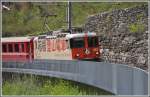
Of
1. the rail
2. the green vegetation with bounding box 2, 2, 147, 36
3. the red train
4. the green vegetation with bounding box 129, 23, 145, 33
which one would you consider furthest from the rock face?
the rail

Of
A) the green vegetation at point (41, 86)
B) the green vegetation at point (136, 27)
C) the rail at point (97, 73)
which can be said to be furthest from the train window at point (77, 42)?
the green vegetation at point (41, 86)

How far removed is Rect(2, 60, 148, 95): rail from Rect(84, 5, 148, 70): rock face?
212 centimetres

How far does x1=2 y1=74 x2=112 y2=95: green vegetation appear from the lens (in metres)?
8.86

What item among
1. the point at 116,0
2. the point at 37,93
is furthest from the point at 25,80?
the point at 116,0

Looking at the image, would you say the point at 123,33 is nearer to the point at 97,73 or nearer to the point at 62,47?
the point at 62,47

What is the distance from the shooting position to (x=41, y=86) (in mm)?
9500

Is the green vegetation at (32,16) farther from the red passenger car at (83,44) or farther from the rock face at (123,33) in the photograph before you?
the red passenger car at (83,44)

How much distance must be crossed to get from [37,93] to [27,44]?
703cm

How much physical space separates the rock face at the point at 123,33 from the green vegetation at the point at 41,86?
2494 millimetres

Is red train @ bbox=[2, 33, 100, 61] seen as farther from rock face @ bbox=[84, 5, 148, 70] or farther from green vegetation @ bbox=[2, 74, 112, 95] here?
green vegetation @ bbox=[2, 74, 112, 95]

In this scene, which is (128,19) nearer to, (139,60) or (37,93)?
Result: (139,60)

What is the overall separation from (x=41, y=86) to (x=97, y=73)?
107 cm

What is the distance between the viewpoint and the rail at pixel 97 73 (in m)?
7.66

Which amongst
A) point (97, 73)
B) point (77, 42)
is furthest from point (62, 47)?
point (97, 73)
